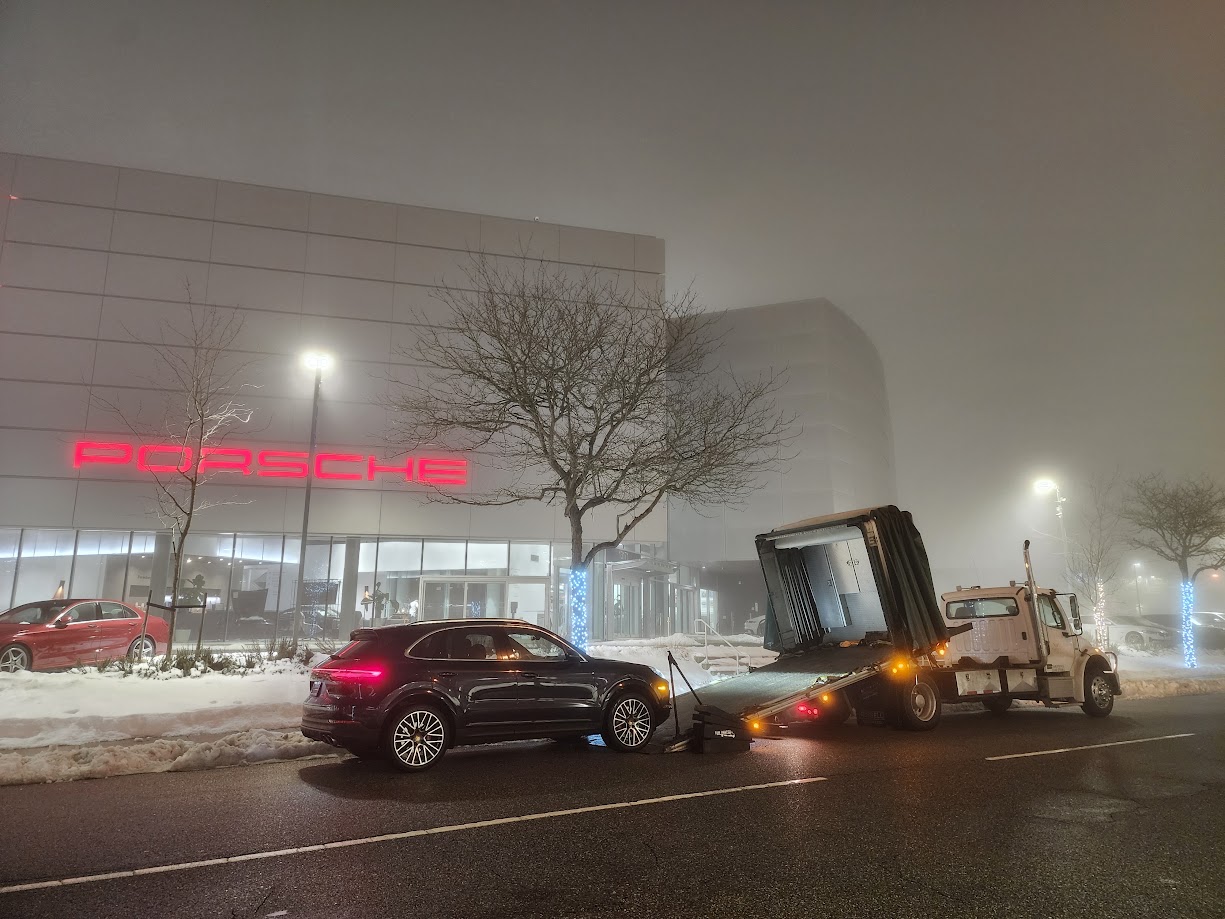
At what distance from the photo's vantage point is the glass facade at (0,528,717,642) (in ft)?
76.1

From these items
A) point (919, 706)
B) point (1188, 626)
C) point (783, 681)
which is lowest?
point (919, 706)

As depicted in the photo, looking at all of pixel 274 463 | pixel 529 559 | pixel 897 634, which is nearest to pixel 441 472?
pixel 529 559

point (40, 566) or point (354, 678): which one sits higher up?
point (40, 566)

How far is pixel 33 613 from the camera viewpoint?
1462 cm

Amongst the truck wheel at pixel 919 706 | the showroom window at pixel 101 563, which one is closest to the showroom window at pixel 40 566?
the showroom window at pixel 101 563

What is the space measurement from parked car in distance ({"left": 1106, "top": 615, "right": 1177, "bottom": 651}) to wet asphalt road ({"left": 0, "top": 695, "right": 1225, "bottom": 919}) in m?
23.1

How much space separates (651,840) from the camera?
5.24 metres

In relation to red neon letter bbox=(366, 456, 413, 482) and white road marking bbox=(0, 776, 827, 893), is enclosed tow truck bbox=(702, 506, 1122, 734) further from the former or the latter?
red neon letter bbox=(366, 456, 413, 482)

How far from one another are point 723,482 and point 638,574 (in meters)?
14.9

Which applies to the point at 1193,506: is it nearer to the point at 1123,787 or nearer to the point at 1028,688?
the point at 1028,688

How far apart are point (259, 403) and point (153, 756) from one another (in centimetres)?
1871

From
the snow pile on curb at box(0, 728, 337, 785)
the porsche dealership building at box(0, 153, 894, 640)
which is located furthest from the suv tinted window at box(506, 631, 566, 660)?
the porsche dealership building at box(0, 153, 894, 640)

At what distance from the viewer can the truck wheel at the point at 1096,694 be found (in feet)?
41.5

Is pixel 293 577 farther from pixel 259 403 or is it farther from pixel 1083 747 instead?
pixel 1083 747
